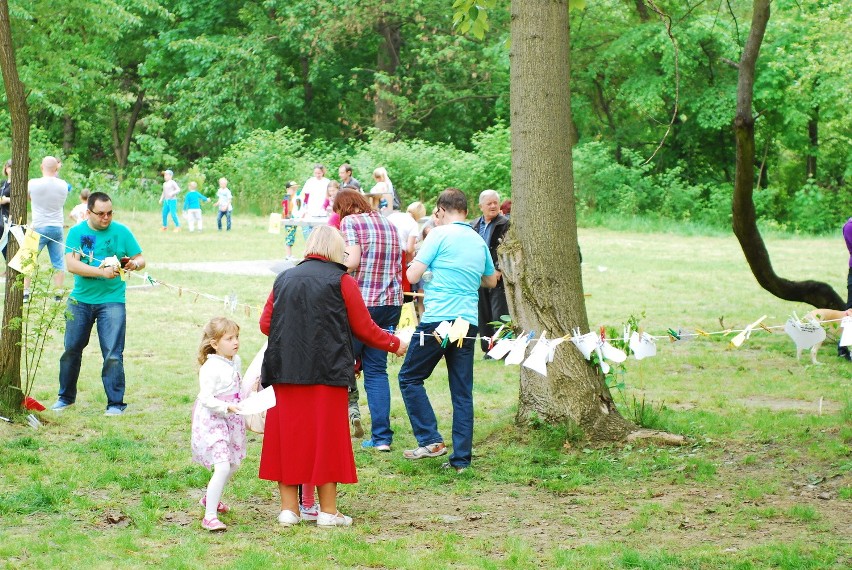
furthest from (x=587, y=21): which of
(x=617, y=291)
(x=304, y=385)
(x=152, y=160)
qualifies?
(x=304, y=385)

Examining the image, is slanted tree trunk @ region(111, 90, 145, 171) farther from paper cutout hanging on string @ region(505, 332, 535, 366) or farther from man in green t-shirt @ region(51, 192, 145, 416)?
paper cutout hanging on string @ region(505, 332, 535, 366)

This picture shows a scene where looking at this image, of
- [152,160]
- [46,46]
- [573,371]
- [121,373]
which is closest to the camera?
[573,371]

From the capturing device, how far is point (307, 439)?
563cm

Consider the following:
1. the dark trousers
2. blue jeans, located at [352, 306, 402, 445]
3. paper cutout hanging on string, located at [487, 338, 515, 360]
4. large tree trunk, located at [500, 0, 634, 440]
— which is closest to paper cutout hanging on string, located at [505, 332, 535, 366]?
paper cutout hanging on string, located at [487, 338, 515, 360]

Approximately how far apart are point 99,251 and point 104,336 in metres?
0.67

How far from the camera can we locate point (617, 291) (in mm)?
17203

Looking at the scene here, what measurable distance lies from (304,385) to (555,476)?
6.56 feet

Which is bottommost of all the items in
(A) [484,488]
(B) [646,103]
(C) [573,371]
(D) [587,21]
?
(A) [484,488]

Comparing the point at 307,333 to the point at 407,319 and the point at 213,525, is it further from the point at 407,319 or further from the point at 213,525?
the point at 407,319

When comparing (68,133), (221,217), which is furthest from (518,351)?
(68,133)

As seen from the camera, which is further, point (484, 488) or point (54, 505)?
point (484, 488)

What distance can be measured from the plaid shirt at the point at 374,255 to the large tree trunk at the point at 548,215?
2.68 feet

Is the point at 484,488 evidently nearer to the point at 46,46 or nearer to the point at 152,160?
the point at 46,46

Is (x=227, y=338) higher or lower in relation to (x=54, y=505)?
higher
